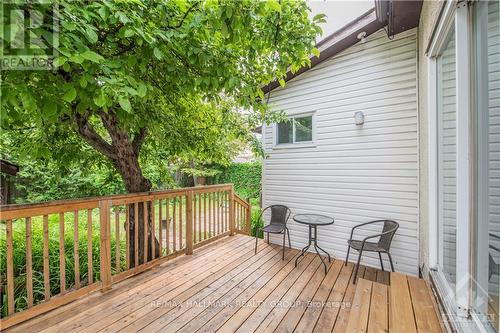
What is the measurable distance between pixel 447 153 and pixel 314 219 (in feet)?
7.37

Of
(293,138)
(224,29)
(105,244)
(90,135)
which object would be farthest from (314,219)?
(90,135)

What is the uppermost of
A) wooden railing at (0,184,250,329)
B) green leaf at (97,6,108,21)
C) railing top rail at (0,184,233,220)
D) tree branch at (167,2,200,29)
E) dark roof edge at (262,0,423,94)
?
dark roof edge at (262,0,423,94)

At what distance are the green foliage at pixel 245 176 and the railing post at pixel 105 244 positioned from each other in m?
7.94

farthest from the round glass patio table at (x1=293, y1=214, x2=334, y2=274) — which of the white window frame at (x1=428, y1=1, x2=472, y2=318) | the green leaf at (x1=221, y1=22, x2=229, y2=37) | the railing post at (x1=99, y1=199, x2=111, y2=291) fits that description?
the green leaf at (x1=221, y1=22, x2=229, y2=37)

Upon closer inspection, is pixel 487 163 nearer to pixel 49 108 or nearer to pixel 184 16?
pixel 184 16

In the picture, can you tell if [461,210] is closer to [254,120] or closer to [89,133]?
[254,120]

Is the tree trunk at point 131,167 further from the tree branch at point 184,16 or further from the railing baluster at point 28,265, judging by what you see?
the tree branch at point 184,16

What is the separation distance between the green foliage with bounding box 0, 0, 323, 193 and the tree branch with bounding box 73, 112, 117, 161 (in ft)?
0.04

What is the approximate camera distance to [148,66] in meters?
2.14

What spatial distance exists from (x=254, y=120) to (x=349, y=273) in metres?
2.89

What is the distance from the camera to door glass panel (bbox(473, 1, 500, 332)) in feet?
3.89

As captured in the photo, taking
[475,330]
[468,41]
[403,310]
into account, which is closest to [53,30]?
[468,41]

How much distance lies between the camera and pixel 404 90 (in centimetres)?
344

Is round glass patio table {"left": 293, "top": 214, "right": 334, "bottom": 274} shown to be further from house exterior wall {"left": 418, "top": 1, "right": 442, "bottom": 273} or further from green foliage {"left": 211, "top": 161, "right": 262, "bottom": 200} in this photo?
green foliage {"left": 211, "top": 161, "right": 262, "bottom": 200}
